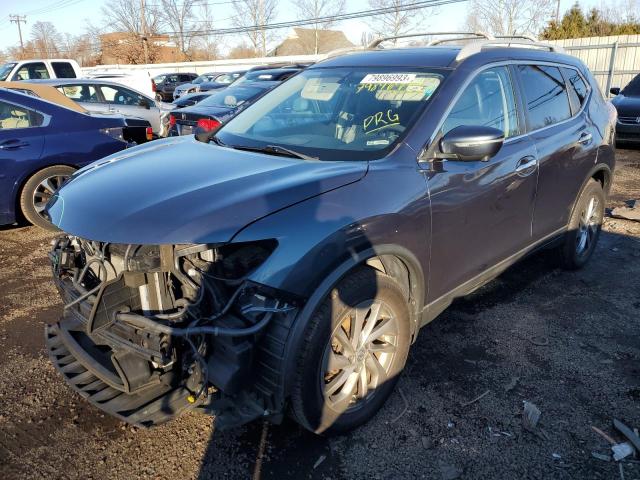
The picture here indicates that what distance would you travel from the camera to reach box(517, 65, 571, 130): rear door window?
12.4 ft

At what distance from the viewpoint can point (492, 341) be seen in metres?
3.72

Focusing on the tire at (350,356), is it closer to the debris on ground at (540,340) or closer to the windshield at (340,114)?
the windshield at (340,114)

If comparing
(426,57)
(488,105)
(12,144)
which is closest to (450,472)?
(488,105)

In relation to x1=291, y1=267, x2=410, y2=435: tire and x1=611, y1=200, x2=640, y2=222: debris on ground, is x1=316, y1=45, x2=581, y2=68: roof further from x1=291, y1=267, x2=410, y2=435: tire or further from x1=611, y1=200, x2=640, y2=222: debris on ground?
x1=611, y1=200, x2=640, y2=222: debris on ground

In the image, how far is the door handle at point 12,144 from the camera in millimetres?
5609

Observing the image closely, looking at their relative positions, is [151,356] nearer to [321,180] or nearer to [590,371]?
[321,180]

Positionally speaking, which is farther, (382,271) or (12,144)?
(12,144)

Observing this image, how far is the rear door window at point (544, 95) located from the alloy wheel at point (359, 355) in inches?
79.7

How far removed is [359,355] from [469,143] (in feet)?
4.16

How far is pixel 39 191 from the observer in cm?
591

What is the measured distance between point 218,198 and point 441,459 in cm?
170

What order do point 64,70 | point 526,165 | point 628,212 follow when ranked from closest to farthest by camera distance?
point 526,165 < point 628,212 < point 64,70

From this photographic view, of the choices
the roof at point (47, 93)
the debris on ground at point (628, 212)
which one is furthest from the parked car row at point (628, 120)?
the roof at point (47, 93)

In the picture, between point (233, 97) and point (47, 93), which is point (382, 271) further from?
point (233, 97)
